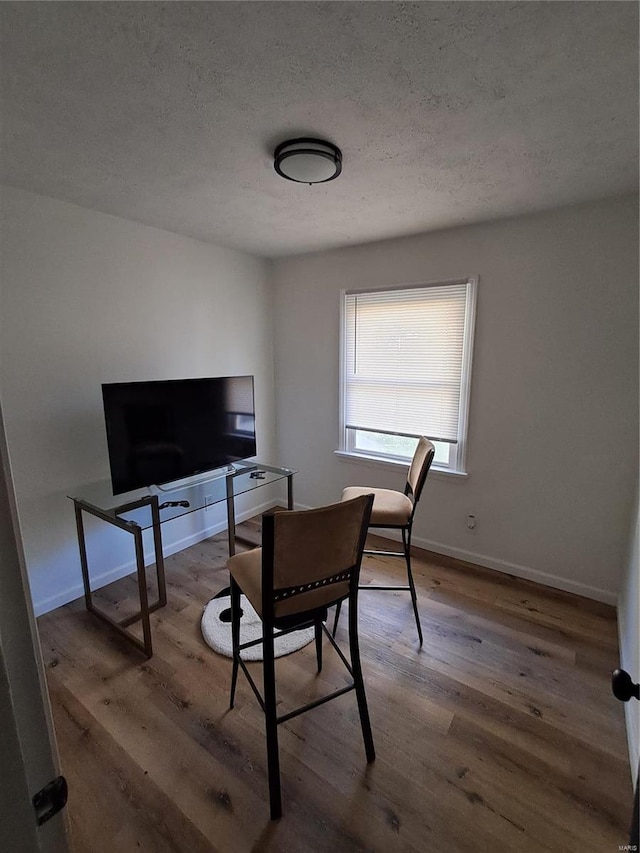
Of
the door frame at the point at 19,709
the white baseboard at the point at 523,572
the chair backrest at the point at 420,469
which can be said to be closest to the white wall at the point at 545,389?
the white baseboard at the point at 523,572

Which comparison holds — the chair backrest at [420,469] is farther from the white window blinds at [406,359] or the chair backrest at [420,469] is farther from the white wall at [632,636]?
the white wall at [632,636]

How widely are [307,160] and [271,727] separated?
2199 millimetres

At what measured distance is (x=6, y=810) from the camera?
1.48 ft

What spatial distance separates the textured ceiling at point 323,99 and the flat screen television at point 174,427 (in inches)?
44.3

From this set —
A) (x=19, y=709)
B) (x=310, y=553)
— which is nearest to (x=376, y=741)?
(x=310, y=553)

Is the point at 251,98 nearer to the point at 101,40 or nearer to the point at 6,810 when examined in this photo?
the point at 101,40

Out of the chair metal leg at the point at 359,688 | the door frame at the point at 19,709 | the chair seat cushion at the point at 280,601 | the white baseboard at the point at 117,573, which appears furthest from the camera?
the white baseboard at the point at 117,573

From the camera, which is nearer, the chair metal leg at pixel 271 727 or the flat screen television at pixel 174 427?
the chair metal leg at pixel 271 727

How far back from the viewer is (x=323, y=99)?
133 centimetres

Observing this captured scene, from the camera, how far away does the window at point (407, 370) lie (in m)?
2.81

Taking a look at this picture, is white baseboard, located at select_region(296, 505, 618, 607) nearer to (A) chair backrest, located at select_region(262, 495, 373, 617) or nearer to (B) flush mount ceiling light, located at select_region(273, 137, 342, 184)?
(A) chair backrest, located at select_region(262, 495, 373, 617)

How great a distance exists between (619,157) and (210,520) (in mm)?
3510

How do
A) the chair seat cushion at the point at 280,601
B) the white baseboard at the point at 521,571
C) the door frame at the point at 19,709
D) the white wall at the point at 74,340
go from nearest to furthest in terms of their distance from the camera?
the door frame at the point at 19,709 → the chair seat cushion at the point at 280,601 → the white wall at the point at 74,340 → the white baseboard at the point at 521,571

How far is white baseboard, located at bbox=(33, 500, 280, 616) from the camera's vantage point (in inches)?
93.4
